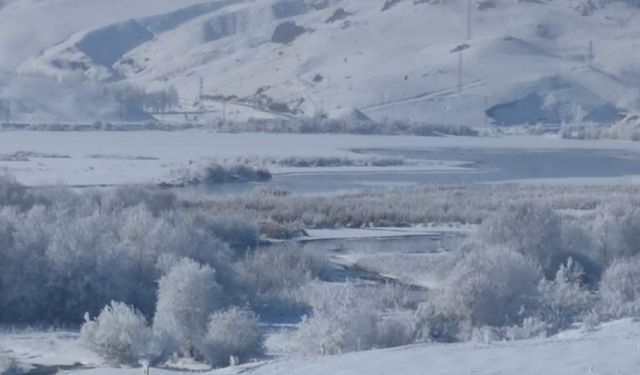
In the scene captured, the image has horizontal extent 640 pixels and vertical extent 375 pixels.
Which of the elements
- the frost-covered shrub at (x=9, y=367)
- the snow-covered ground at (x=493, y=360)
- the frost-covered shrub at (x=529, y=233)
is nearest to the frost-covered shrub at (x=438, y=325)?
the snow-covered ground at (x=493, y=360)

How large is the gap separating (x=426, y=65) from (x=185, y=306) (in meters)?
108

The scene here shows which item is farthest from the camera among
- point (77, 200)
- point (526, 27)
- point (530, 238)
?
point (526, 27)

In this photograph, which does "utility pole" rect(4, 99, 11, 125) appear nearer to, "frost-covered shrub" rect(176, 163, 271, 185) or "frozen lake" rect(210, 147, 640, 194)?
"frozen lake" rect(210, 147, 640, 194)

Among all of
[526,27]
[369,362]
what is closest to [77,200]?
[369,362]

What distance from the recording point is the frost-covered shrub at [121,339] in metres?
19.5

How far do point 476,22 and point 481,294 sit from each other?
436 ft

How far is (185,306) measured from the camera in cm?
2084

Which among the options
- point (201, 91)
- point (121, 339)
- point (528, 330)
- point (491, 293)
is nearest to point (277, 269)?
point (491, 293)

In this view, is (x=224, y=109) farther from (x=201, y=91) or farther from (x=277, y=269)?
(x=277, y=269)

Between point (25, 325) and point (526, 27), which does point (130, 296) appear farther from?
point (526, 27)

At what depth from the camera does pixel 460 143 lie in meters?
80.8

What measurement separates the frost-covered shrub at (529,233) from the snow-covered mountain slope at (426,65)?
73.5 m

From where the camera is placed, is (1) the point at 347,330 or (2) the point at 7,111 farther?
(2) the point at 7,111

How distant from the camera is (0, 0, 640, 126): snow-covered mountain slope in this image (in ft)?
375
